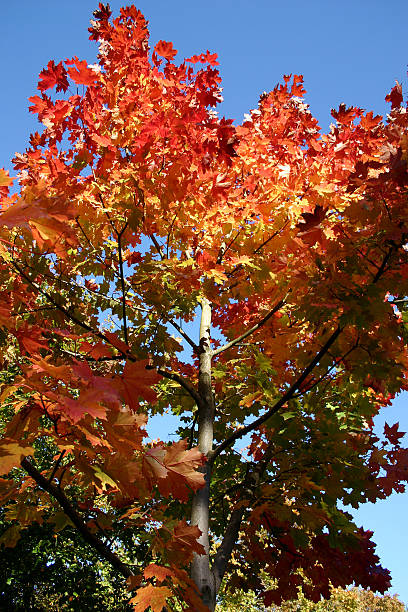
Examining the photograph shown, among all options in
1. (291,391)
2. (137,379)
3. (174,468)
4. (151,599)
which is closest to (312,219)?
(291,391)

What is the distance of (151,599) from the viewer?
2252 millimetres

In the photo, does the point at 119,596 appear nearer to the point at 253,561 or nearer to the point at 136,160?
the point at 253,561

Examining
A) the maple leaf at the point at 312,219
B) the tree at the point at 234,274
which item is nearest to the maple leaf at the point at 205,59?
the tree at the point at 234,274

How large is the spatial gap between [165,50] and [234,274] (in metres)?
2.43

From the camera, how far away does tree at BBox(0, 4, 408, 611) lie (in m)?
3.02

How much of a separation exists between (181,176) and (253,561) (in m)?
4.50

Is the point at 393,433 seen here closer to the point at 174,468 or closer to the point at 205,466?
the point at 205,466

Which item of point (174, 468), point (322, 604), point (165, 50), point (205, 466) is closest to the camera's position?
point (174, 468)

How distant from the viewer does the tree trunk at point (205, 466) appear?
12.1 ft

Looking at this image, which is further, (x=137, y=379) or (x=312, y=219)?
(x=312, y=219)

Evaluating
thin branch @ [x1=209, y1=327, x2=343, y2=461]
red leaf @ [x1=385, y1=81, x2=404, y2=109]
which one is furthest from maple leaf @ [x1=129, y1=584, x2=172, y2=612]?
red leaf @ [x1=385, y1=81, x2=404, y2=109]

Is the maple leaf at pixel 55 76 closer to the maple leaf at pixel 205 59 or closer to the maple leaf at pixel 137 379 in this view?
the maple leaf at pixel 205 59

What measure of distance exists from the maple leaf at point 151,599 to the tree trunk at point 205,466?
1.37 meters

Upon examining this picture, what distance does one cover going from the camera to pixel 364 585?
4.58 metres
